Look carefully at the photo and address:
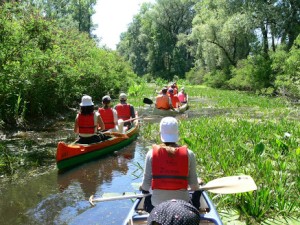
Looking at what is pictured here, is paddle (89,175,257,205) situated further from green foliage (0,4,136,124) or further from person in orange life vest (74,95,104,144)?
green foliage (0,4,136,124)

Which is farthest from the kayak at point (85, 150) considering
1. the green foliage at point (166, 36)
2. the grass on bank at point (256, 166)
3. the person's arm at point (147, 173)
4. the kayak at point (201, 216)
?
the green foliage at point (166, 36)

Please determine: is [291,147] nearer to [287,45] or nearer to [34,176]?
[34,176]

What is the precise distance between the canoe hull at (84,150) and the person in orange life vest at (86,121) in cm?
29

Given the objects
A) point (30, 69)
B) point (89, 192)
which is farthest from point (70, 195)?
point (30, 69)

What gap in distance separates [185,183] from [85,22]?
2430 inches

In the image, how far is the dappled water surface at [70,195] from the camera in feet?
18.2

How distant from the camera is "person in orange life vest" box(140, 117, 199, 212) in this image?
12.1 feet

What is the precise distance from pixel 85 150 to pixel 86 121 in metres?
0.72

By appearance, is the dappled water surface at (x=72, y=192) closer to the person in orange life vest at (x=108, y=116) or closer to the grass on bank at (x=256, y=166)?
the person in orange life vest at (x=108, y=116)

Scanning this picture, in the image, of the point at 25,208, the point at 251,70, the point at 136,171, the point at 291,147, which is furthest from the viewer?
the point at 251,70

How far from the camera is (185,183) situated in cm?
379

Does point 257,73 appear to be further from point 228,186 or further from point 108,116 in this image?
point 228,186

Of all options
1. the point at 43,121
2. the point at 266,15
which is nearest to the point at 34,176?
the point at 43,121

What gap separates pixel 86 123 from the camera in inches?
336
